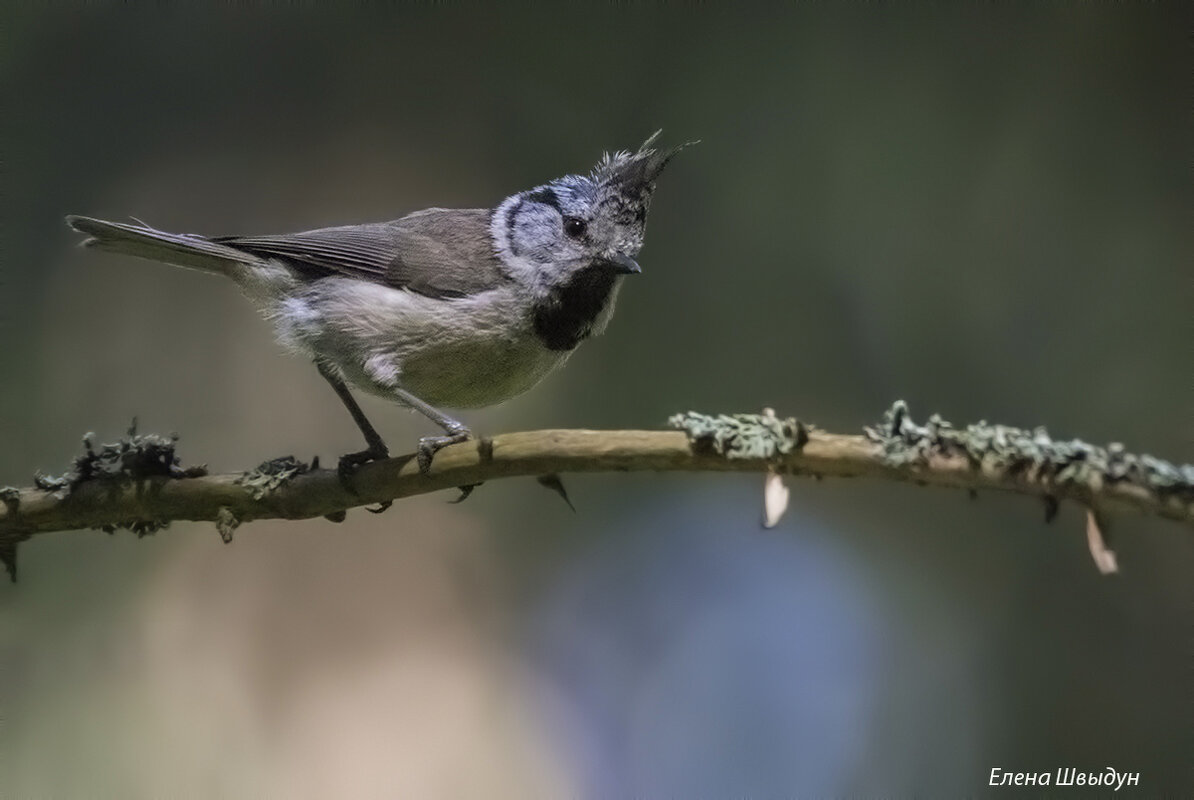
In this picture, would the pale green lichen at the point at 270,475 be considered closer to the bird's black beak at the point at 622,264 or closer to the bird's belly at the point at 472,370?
the bird's belly at the point at 472,370

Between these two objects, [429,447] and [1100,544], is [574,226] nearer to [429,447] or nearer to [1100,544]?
[429,447]

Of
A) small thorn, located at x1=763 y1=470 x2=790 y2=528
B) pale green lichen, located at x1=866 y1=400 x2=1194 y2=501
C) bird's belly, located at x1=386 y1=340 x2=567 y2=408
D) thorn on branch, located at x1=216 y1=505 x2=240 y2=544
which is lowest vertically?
thorn on branch, located at x1=216 y1=505 x2=240 y2=544

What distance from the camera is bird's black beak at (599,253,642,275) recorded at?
1.53 m

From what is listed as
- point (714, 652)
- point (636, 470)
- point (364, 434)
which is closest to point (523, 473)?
point (636, 470)

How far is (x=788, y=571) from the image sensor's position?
2.07m

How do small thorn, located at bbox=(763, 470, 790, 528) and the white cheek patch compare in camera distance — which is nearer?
small thorn, located at bbox=(763, 470, 790, 528)

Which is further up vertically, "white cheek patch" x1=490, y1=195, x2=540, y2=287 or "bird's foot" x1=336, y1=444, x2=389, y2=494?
"white cheek patch" x1=490, y1=195, x2=540, y2=287

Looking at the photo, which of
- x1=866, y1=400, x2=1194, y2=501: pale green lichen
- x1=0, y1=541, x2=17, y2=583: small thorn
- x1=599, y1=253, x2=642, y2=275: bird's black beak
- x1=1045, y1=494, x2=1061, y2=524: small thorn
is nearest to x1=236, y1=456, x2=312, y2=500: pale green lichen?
x1=0, y1=541, x2=17, y2=583: small thorn

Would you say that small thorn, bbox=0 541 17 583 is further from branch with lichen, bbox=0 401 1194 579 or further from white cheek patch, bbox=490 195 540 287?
white cheek patch, bbox=490 195 540 287

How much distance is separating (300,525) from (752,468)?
1.57 metres

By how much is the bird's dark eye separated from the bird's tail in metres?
0.58

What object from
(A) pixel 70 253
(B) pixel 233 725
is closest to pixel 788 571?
(B) pixel 233 725

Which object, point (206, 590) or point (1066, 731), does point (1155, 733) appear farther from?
point (206, 590)

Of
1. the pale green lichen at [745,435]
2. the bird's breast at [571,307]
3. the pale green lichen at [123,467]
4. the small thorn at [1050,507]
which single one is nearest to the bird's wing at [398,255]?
the bird's breast at [571,307]
